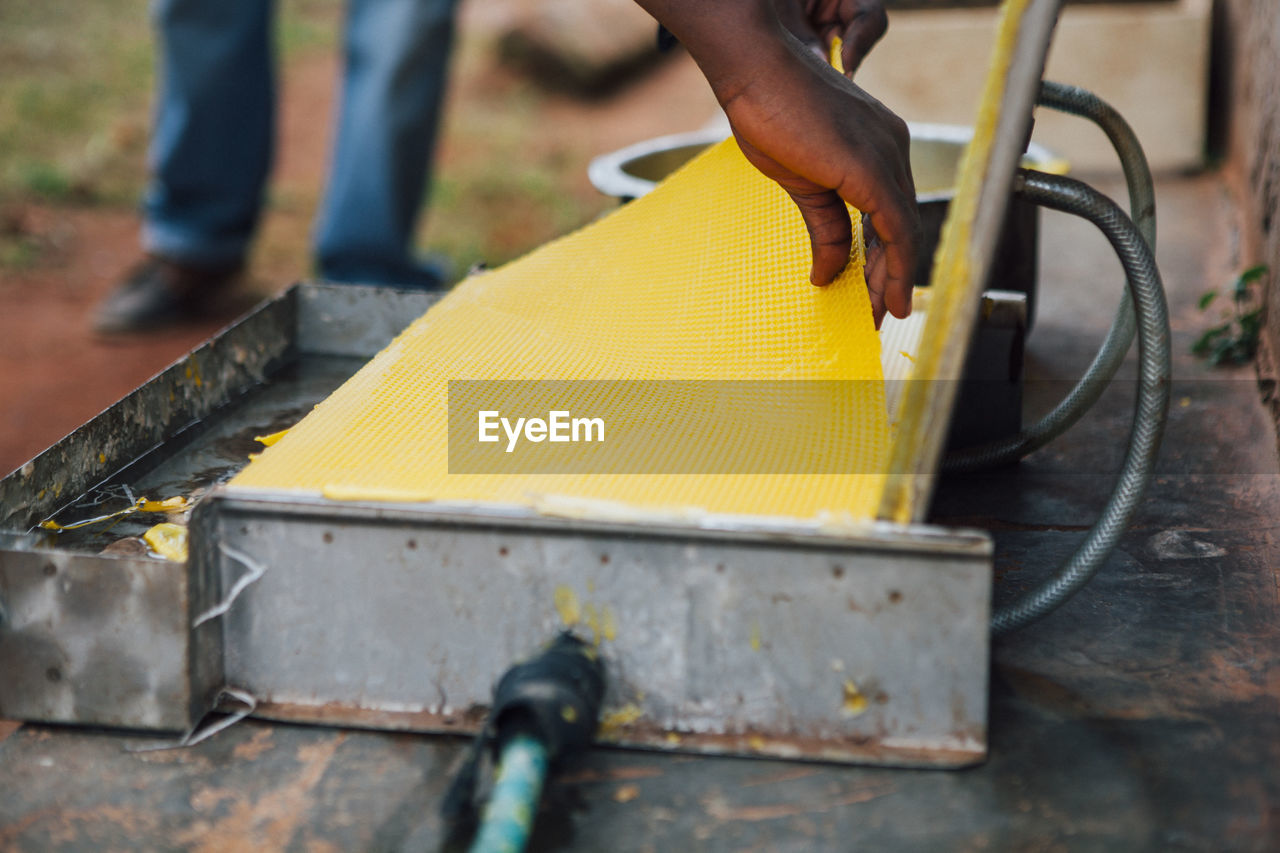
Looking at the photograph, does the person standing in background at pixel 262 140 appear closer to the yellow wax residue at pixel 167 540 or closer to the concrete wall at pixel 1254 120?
the concrete wall at pixel 1254 120

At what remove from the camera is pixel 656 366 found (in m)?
1.24

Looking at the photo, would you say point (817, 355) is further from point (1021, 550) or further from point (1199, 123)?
point (1199, 123)

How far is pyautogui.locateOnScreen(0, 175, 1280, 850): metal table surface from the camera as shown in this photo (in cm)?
84

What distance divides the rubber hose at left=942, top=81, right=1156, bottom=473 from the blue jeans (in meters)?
1.87

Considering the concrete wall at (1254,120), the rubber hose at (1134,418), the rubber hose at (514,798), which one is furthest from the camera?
the concrete wall at (1254,120)

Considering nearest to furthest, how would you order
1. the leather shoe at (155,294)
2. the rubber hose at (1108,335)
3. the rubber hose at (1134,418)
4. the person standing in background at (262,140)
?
the rubber hose at (1134,418) → the rubber hose at (1108,335) → the person standing in background at (262,140) → the leather shoe at (155,294)

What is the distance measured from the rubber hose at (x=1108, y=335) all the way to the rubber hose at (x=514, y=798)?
72 centimetres

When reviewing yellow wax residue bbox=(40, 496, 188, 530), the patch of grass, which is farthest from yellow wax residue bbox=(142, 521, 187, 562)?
the patch of grass

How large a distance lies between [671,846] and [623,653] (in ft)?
0.47

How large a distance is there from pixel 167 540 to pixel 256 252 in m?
3.42

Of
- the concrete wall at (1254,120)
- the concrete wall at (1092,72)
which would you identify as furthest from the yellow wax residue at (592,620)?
the concrete wall at (1092,72)

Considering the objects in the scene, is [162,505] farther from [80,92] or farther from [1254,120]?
[80,92]

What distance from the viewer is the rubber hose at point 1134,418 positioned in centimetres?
100

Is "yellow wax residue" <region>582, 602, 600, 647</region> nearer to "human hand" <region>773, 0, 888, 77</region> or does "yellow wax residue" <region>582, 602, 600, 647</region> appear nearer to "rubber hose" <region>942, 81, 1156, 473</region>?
"rubber hose" <region>942, 81, 1156, 473</region>
